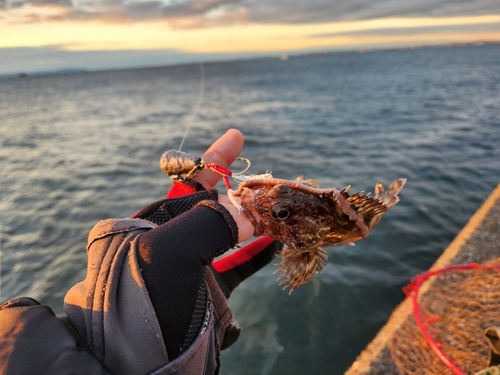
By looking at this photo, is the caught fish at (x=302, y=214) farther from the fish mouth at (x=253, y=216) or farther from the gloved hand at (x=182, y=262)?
the gloved hand at (x=182, y=262)

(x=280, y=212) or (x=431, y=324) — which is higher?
(x=280, y=212)

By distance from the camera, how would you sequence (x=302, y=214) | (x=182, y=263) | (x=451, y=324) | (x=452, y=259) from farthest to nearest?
(x=452, y=259), (x=451, y=324), (x=302, y=214), (x=182, y=263)

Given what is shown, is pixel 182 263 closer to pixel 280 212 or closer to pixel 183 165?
pixel 280 212

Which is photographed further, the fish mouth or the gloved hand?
the fish mouth

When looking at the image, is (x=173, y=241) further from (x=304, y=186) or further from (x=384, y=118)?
(x=384, y=118)

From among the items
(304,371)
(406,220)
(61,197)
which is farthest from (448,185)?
(61,197)

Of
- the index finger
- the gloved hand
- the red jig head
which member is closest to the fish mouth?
the gloved hand

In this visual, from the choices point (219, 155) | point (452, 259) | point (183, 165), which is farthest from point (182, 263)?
point (452, 259)

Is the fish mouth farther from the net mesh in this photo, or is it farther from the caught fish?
the net mesh
